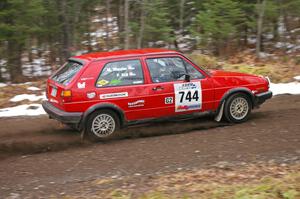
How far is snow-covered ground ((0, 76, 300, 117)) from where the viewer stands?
11289mm

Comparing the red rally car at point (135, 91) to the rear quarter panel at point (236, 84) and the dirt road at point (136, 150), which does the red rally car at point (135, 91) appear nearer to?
the rear quarter panel at point (236, 84)

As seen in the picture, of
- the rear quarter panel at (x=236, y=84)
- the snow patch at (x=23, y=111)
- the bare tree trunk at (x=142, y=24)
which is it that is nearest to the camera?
the rear quarter panel at (x=236, y=84)

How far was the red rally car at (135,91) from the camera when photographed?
793 cm

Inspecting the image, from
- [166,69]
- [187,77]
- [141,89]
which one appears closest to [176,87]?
[187,77]

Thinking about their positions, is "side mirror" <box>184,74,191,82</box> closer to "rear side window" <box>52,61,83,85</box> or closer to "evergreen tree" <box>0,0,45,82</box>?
"rear side window" <box>52,61,83,85</box>

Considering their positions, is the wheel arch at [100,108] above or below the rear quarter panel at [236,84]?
below

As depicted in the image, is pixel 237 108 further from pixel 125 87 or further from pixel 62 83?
pixel 62 83

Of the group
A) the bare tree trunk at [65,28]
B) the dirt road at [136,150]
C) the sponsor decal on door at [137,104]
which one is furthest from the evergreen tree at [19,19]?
the sponsor decal on door at [137,104]

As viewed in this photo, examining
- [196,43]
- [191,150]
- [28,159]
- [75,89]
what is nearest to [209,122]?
[191,150]

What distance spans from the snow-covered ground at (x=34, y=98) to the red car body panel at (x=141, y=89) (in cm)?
289

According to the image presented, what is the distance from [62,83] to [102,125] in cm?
109

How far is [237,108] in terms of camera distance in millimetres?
9070

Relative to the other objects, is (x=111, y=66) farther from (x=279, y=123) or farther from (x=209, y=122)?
(x=279, y=123)

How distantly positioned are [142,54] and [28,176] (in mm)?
3323
